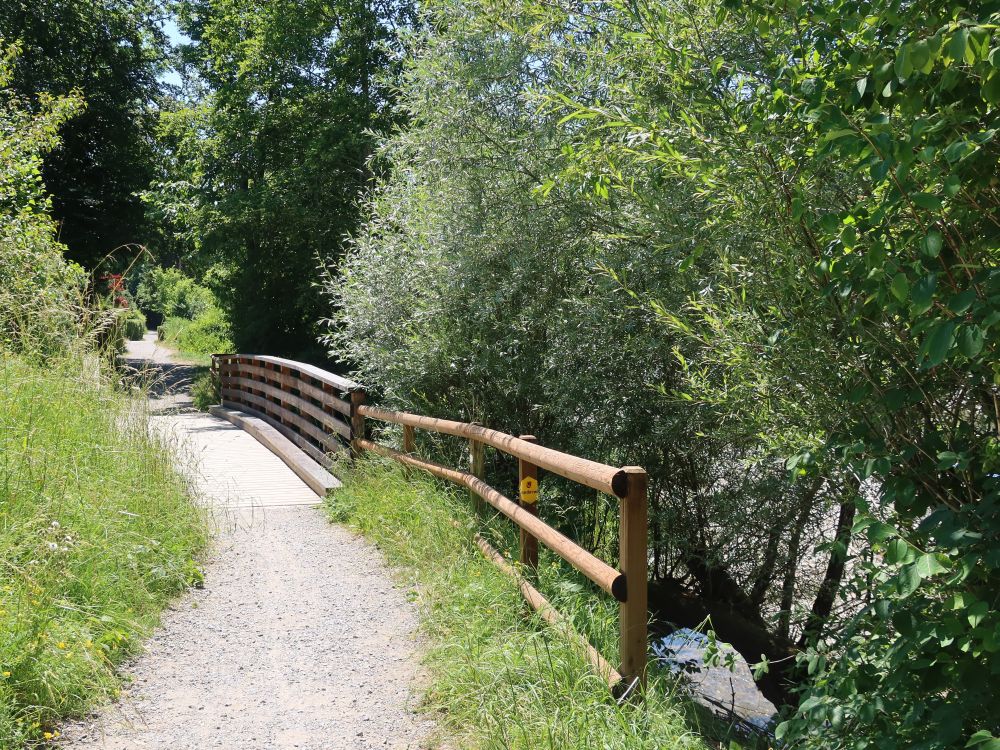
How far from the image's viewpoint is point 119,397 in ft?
22.1

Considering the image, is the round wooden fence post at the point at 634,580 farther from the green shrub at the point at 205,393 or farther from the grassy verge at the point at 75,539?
the green shrub at the point at 205,393

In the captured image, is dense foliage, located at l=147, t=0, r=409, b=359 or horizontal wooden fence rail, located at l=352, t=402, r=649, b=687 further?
dense foliage, located at l=147, t=0, r=409, b=359

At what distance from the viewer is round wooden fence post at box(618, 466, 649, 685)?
3523 mm

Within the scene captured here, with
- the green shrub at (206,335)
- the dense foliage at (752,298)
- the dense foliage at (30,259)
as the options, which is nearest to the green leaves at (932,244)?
the dense foliage at (752,298)

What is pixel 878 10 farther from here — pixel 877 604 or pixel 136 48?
pixel 136 48

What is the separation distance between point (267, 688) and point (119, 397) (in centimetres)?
340

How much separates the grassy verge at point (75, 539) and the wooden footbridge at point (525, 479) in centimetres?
197

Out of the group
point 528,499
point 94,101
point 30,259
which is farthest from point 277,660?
point 94,101

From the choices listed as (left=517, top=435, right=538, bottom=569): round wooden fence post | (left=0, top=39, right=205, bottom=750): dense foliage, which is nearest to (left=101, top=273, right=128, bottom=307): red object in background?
(left=0, top=39, right=205, bottom=750): dense foliage

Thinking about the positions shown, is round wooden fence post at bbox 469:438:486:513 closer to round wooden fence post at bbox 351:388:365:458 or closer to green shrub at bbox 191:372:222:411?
round wooden fence post at bbox 351:388:365:458

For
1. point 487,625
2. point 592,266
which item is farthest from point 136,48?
point 487,625

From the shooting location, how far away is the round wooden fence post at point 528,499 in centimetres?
474

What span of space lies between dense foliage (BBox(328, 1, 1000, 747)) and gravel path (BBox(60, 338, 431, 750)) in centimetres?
176

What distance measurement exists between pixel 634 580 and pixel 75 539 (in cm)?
305
